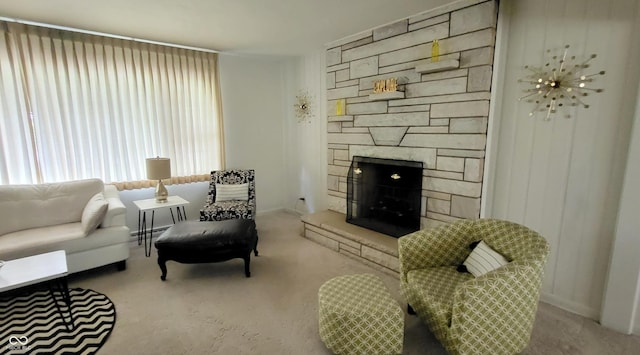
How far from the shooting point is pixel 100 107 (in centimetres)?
360

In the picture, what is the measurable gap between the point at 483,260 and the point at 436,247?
1.07ft

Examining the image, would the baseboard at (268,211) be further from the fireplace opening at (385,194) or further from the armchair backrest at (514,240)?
the armchair backrest at (514,240)

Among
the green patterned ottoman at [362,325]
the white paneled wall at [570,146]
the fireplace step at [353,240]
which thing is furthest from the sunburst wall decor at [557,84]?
the green patterned ottoman at [362,325]

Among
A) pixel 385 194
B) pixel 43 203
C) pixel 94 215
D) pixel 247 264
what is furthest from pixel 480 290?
pixel 43 203

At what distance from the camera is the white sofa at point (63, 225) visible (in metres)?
2.71

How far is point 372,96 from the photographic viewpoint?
336 centimetres

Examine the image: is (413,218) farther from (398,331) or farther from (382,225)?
(398,331)

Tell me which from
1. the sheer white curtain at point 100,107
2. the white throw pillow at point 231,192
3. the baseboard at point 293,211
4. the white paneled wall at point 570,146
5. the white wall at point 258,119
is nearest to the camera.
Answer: the white paneled wall at point 570,146

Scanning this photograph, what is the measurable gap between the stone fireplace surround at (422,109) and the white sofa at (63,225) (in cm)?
216

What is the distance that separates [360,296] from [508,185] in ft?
5.60

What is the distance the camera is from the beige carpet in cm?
199

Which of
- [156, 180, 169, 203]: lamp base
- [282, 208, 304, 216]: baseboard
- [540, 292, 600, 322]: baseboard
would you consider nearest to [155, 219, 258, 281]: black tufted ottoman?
[156, 180, 169, 203]: lamp base

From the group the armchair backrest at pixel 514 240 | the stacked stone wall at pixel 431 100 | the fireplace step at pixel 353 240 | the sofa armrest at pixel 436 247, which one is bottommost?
the fireplace step at pixel 353 240

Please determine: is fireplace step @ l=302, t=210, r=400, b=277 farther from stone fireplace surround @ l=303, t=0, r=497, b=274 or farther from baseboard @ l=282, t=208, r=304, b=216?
baseboard @ l=282, t=208, r=304, b=216
